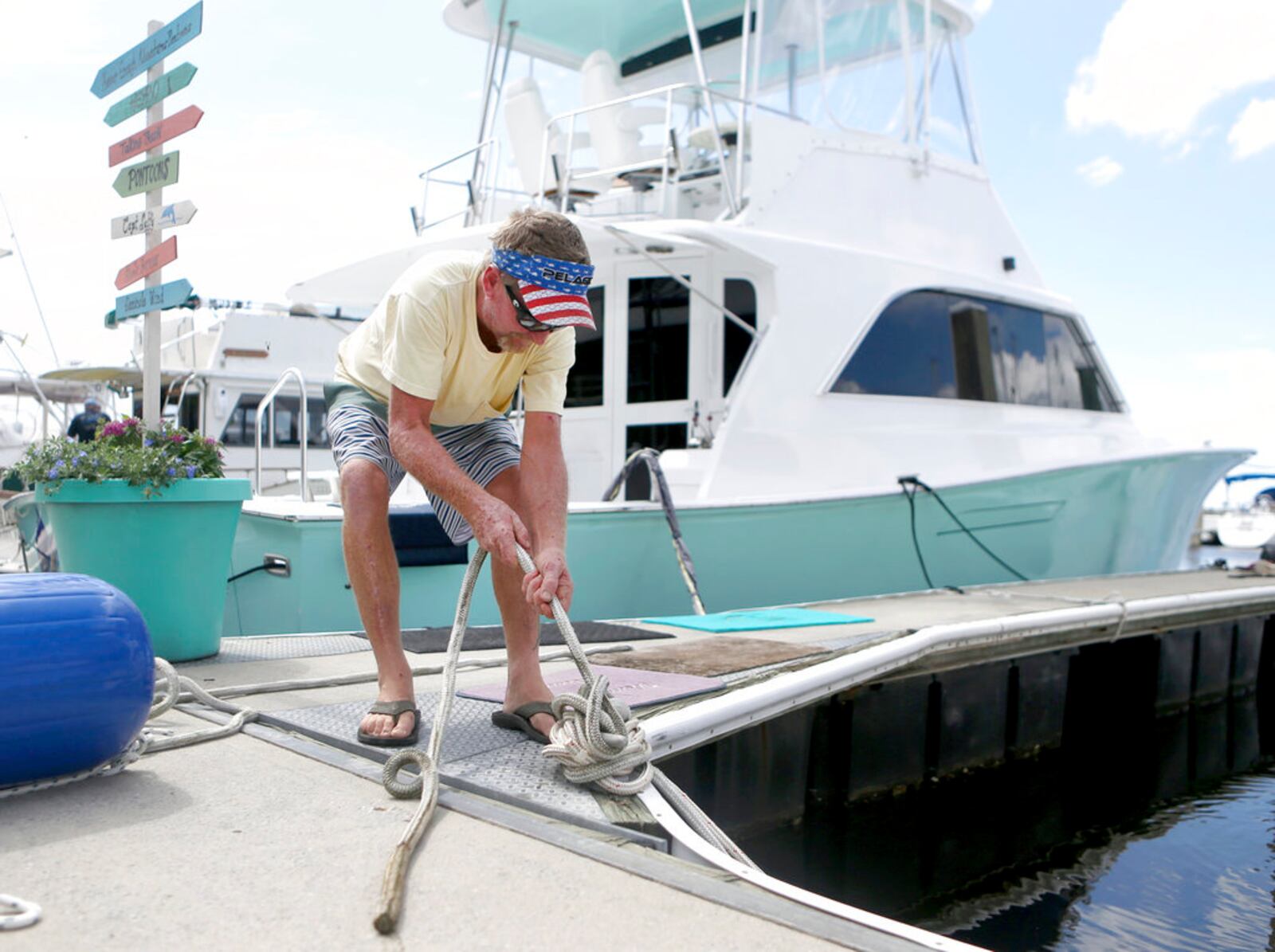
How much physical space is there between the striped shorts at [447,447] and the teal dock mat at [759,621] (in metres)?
2.05

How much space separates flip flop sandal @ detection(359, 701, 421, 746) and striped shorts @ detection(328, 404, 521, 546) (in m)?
0.45

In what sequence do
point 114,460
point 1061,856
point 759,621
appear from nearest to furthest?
point 114,460, point 1061,856, point 759,621

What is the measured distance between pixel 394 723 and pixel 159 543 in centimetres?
165

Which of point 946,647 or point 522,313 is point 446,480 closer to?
point 522,313

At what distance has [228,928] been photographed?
1.49 metres

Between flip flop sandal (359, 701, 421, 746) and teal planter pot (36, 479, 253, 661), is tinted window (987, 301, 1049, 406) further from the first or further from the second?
flip flop sandal (359, 701, 421, 746)

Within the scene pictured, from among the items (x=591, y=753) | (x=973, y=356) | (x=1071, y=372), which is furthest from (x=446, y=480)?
(x=1071, y=372)

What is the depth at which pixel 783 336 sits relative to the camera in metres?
6.82

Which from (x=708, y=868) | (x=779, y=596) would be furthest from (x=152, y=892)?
(x=779, y=596)

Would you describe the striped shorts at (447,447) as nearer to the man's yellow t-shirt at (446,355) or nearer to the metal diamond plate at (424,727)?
the man's yellow t-shirt at (446,355)

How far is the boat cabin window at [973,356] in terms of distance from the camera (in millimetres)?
7289

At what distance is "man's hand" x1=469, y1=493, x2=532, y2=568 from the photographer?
232 cm

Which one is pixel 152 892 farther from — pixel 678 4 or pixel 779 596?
pixel 678 4

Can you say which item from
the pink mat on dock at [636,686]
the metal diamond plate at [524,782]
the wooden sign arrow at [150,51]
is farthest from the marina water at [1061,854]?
the wooden sign arrow at [150,51]
